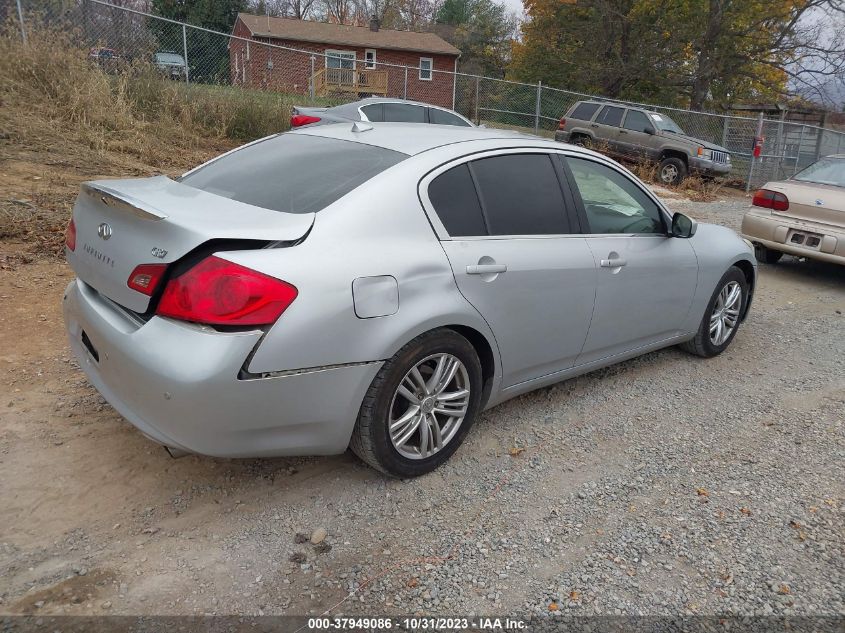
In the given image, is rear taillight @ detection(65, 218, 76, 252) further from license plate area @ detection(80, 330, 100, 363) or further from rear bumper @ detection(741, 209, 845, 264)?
rear bumper @ detection(741, 209, 845, 264)

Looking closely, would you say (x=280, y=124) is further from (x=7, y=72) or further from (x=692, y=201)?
(x=692, y=201)

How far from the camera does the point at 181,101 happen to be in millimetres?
12336

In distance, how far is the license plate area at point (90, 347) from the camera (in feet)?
9.44

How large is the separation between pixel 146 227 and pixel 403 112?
9.98 meters

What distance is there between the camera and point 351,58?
1368 inches

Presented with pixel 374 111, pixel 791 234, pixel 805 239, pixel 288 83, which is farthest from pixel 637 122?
pixel 805 239

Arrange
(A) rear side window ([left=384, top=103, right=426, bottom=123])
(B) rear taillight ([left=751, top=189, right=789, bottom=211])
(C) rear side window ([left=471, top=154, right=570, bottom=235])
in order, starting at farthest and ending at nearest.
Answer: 1. (A) rear side window ([left=384, top=103, right=426, bottom=123])
2. (B) rear taillight ([left=751, top=189, right=789, bottom=211])
3. (C) rear side window ([left=471, top=154, right=570, bottom=235])

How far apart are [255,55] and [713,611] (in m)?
16.3

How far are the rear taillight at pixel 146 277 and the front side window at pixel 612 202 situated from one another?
7.95 feet

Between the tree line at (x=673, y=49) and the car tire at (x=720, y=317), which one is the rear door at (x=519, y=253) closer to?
the car tire at (x=720, y=317)

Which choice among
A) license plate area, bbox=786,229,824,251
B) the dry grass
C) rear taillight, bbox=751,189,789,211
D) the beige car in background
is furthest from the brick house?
license plate area, bbox=786,229,824,251

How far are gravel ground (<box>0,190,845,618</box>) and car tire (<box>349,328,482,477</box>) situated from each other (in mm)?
154

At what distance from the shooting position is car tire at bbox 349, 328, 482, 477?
2842 mm

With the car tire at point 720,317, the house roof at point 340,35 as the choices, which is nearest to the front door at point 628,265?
the car tire at point 720,317
